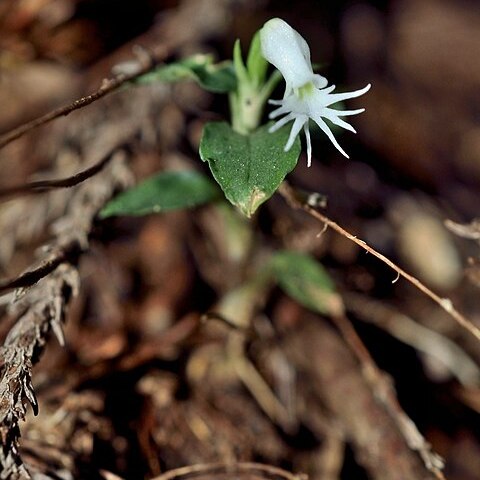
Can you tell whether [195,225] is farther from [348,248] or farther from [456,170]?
[456,170]

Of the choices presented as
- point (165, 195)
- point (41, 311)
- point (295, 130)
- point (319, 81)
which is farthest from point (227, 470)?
point (319, 81)

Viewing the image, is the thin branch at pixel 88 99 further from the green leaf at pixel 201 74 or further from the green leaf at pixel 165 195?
the green leaf at pixel 165 195

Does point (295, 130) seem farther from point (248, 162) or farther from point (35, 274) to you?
point (35, 274)

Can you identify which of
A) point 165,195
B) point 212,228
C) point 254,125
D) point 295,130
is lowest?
point 212,228

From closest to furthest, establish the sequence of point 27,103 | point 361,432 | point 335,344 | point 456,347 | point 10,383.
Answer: point 10,383
point 361,432
point 335,344
point 456,347
point 27,103

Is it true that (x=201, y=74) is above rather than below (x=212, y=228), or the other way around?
above

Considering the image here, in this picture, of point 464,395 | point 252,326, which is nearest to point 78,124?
point 252,326
